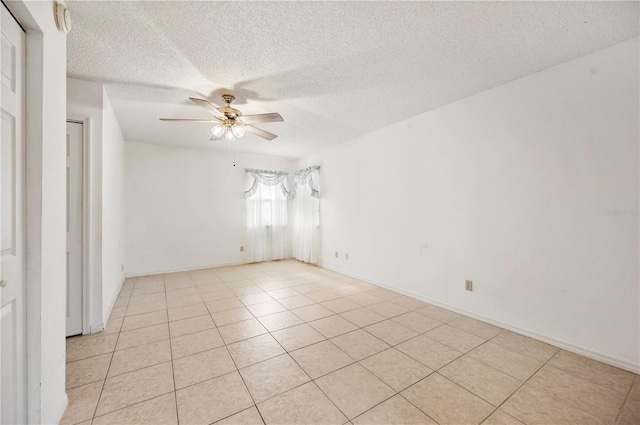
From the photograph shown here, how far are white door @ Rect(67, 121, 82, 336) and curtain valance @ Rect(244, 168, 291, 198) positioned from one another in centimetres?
312

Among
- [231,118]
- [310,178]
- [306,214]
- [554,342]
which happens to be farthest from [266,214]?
[554,342]

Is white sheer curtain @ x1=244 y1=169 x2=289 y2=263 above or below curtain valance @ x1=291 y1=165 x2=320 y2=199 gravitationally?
below

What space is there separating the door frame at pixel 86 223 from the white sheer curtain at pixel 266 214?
10.1ft

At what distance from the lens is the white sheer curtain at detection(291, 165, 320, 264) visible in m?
5.16

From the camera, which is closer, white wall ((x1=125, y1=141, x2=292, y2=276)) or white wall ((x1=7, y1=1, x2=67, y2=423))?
white wall ((x1=7, y1=1, x2=67, y2=423))

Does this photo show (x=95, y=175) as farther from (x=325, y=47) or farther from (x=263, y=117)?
(x=325, y=47)

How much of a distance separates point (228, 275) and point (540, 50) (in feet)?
16.0

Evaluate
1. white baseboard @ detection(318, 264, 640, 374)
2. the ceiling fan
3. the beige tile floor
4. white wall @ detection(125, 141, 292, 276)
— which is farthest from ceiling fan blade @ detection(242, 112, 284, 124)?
white wall @ detection(125, 141, 292, 276)

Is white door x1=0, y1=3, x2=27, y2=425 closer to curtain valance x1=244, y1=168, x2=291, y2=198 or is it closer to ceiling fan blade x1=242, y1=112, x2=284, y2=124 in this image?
ceiling fan blade x1=242, y1=112, x2=284, y2=124

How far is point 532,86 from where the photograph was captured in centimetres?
232

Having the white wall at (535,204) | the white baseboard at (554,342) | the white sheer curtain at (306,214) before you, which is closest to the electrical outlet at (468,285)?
the white wall at (535,204)

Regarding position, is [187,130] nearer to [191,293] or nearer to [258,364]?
[191,293]

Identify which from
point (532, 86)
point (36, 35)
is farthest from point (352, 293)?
point (36, 35)

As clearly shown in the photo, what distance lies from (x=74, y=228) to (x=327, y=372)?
8.57 ft
